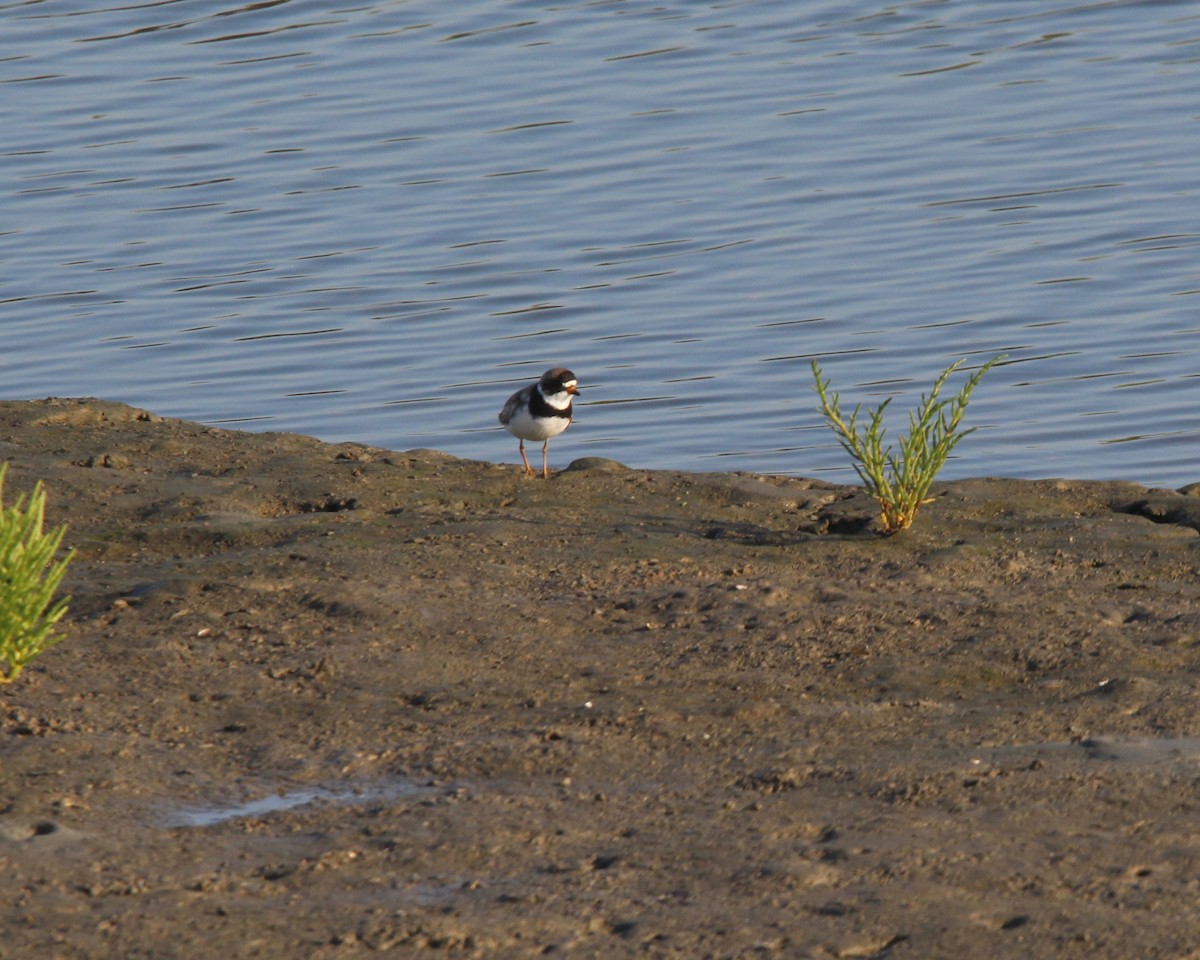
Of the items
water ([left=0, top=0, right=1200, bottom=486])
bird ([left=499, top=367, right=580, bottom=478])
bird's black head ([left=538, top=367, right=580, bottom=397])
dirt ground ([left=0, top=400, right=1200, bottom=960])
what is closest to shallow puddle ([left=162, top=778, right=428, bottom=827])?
dirt ground ([left=0, top=400, right=1200, bottom=960])

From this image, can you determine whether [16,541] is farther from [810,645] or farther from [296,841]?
[810,645]

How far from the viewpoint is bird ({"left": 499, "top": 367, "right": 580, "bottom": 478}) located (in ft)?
30.4

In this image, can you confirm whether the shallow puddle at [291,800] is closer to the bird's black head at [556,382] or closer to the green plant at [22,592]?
the green plant at [22,592]

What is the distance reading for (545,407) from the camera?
924 centimetres

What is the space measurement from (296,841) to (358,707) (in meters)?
0.90

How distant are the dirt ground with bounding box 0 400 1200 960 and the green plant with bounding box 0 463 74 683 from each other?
4.8 inches

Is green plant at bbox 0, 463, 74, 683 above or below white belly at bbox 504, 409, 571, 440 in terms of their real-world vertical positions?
above

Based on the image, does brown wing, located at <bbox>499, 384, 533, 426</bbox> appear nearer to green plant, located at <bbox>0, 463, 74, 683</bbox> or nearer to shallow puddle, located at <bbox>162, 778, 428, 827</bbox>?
green plant, located at <bbox>0, 463, 74, 683</bbox>

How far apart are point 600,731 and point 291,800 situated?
92 cm

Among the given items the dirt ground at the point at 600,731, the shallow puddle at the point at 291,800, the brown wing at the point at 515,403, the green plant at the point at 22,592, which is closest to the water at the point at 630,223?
the brown wing at the point at 515,403

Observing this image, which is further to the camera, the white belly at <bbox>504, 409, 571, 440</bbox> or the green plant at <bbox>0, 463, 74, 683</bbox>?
the white belly at <bbox>504, 409, 571, 440</bbox>

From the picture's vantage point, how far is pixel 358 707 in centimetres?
549

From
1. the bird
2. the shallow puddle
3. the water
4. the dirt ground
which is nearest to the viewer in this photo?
the dirt ground

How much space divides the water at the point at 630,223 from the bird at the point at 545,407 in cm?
199
